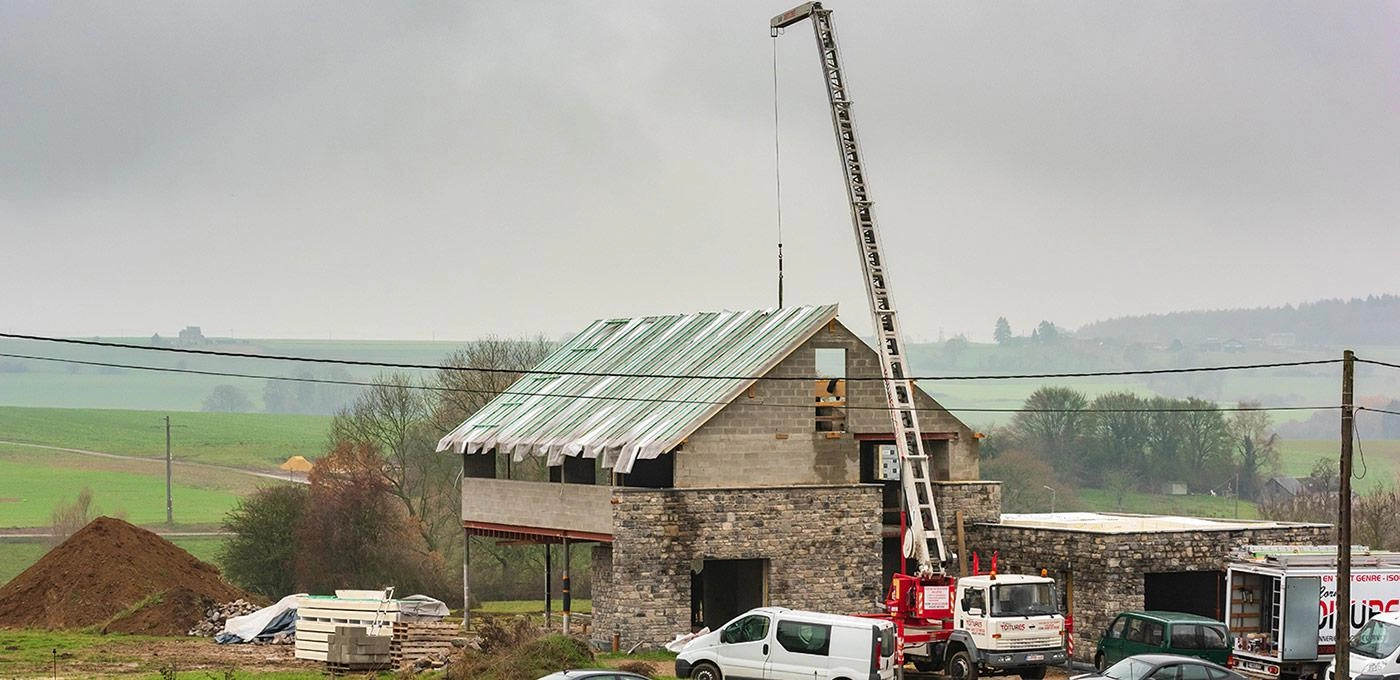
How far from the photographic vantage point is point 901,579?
4088 cm

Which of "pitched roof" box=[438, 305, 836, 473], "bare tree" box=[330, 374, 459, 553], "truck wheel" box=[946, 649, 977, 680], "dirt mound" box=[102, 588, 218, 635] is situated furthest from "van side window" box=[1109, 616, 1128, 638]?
"bare tree" box=[330, 374, 459, 553]

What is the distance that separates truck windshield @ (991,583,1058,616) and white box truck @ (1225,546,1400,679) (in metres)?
4.42

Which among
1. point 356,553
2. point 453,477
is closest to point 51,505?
point 453,477

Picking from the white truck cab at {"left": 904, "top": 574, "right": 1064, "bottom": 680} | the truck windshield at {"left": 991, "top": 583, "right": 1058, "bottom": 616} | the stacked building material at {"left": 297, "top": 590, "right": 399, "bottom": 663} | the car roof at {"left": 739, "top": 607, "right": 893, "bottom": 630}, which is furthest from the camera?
the stacked building material at {"left": 297, "top": 590, "right": 399, "bottom": 663}

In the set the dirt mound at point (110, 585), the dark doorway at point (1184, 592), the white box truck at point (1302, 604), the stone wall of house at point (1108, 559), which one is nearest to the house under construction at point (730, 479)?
the stone wall of house at point (1108, 559)

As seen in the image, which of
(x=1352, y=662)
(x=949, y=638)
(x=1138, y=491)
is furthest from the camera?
(x=1138, y=491)

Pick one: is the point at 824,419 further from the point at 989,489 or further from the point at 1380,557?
the point at 1380,557

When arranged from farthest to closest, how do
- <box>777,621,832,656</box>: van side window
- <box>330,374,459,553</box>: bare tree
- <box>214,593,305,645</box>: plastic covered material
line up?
<box>330,374,459,553</box>: bare tree
<box>214,593,305,645</box>: plastic covered material
<box>777,621,832,656</box>: van side window

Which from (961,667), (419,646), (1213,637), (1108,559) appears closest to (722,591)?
(419,646)

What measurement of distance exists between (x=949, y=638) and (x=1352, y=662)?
27.2 feet

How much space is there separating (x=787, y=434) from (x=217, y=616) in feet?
65.3

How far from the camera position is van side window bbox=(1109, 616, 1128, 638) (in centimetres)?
4034

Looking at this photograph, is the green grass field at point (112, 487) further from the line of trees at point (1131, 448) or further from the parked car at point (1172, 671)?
the parked car at point (1172, 671)

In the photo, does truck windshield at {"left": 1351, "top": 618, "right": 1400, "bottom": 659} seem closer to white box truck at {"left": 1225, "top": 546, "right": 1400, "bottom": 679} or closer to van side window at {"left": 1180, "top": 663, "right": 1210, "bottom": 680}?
white box truck at {"left": 1225, "top": 546, "right": 1400, "bottom": 679}
